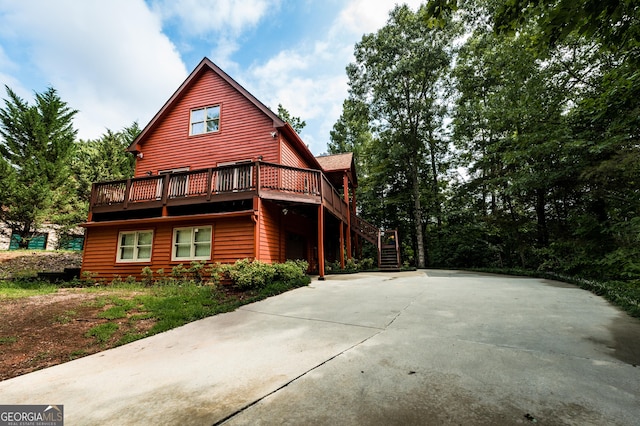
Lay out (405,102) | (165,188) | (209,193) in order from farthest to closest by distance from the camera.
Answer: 1. (405,102)
2. (165,188)
3. (209,193)

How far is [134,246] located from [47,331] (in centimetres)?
670

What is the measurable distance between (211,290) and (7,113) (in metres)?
22.4

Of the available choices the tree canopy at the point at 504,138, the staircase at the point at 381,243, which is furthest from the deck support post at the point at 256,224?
the staircase at the point at 381,243

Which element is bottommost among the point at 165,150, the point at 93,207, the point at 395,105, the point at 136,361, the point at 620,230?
the point at 136,361

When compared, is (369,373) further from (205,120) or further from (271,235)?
(205,120)

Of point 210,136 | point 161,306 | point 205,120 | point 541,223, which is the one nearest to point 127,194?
point 210,136

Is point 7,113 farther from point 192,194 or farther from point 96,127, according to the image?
point 192,194

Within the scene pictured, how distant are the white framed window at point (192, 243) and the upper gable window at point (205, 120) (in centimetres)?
553

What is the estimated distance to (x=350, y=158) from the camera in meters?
16.9

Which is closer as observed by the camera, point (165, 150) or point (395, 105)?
point (165, 150)

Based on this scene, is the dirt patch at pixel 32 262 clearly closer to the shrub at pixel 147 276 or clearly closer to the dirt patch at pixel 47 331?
the shrub at pixel 147 276

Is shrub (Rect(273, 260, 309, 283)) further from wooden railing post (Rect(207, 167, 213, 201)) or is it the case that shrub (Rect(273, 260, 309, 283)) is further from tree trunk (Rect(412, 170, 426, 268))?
tree trunk (Rect(412, 170, 426, 268))

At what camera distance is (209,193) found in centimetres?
961

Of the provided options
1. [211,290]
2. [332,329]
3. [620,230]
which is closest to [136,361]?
[332,329]
